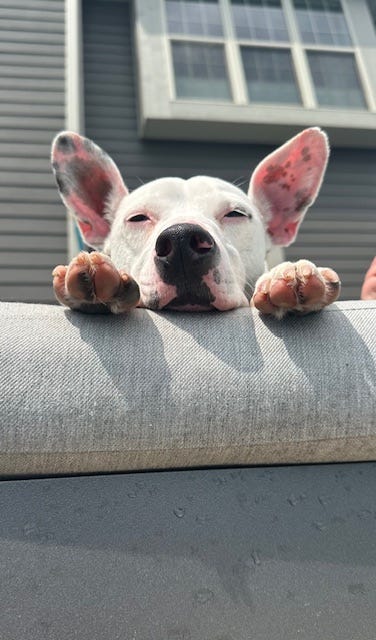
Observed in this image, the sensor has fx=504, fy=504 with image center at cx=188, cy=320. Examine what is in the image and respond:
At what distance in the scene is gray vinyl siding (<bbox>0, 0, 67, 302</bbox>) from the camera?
181 inches

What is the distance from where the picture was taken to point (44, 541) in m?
0.87

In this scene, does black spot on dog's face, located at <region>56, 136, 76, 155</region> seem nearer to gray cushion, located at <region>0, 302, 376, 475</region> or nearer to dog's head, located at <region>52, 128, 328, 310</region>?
dog's head, located at <region>52, 128, 328, 310</region>

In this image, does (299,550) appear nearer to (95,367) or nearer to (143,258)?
(95,367)

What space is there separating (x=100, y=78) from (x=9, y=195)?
2018 millimetres

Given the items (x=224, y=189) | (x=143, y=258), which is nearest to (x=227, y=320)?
(x=143, y=258)

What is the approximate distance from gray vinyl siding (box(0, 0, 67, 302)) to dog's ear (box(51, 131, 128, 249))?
1.86 meters

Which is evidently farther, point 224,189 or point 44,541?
point 224,189

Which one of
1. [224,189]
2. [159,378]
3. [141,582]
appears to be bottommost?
[141,582]

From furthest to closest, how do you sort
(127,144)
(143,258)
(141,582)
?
1. (127,144)
2. (143,258)
3. (141,582)

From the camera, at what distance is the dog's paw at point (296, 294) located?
123 cm

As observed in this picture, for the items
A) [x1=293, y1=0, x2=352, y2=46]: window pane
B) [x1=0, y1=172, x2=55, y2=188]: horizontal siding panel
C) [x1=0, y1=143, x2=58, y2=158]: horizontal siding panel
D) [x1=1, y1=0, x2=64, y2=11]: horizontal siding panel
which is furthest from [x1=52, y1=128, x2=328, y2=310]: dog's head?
[x1=293, y1=0, x2=352, y2=46]: window pane

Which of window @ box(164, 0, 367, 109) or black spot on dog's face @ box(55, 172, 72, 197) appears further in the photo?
window @ box(164, 0, 367, 109)

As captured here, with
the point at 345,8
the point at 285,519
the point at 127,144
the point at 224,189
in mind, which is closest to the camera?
the point at 285,519

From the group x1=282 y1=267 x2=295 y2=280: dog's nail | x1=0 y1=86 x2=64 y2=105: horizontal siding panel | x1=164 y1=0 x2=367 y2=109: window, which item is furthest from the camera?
x1=164 y1=0 x2=367 y2=109: window
